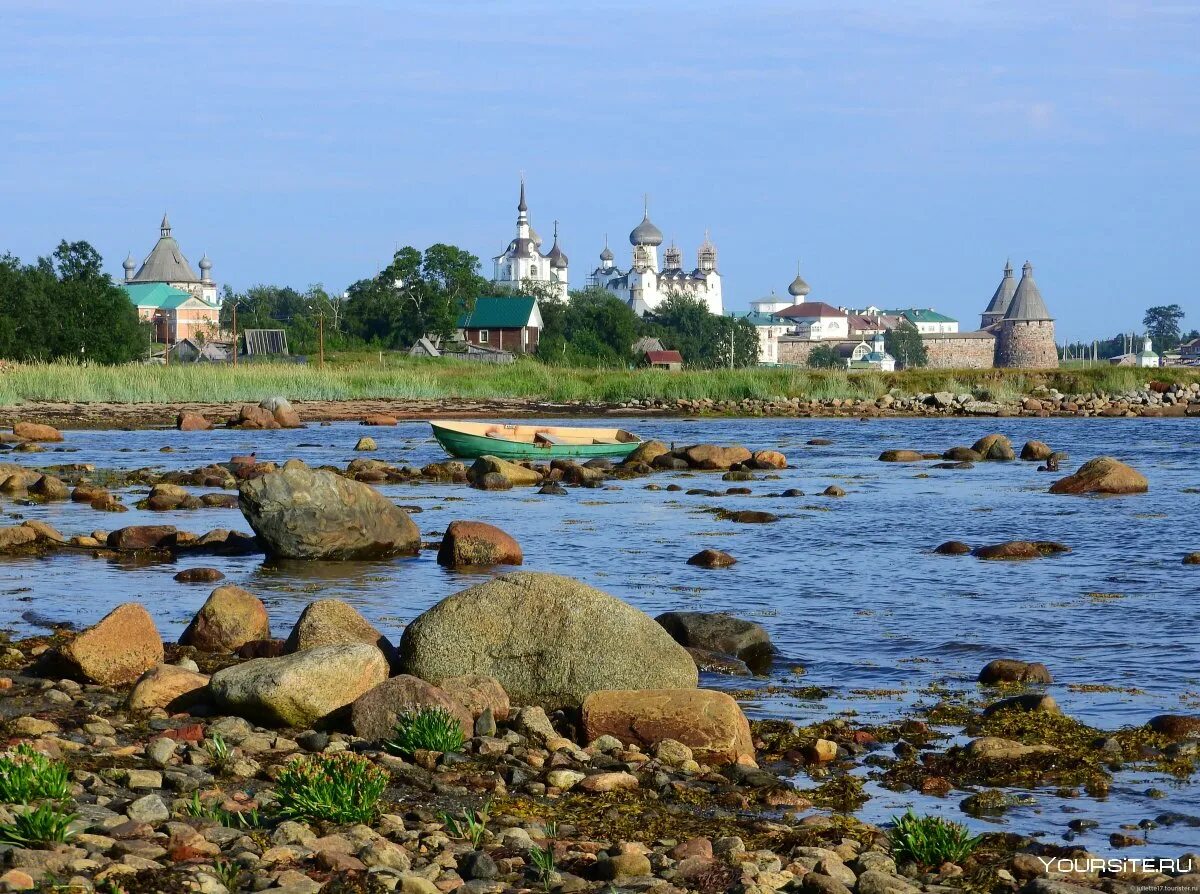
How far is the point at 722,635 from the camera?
473 inches

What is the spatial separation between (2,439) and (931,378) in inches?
1900

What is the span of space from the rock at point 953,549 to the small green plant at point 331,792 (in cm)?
1312

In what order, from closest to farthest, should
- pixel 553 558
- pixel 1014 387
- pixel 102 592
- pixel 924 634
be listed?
pixel 924 634
pixel 102 592
pixel 553 558
pixel 1014 387

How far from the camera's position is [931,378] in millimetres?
76312

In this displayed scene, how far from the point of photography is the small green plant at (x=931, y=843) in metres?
6.78

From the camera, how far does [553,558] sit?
18797mm

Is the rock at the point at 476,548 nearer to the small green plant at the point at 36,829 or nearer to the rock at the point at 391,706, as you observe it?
the rock at the point at 391,706

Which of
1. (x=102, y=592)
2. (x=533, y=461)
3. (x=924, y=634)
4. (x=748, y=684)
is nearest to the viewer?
(x=748, y=684)

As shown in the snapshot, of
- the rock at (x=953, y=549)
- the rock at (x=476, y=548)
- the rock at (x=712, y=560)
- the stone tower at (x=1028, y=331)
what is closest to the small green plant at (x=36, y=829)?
the rock at (x=476, y=548)

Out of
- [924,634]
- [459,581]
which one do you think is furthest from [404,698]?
[459,581]

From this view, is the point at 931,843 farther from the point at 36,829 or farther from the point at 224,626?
the point at 224,626

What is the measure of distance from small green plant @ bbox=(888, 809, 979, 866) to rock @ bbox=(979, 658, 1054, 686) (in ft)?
14.5

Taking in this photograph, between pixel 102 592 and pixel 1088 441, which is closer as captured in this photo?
pixel 102 592

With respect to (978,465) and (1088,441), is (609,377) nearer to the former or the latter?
(1088,441)
